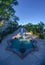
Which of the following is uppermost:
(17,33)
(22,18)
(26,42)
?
(22,18)

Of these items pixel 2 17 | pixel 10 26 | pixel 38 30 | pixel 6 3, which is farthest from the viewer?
pixel 38 30

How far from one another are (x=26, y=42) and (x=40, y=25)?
9553 millimetres

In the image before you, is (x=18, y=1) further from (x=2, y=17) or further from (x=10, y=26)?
(x=10, y=26)

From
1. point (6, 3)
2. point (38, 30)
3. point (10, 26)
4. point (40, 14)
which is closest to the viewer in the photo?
point (6, 3)

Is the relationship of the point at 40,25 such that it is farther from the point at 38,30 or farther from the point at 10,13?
the point at 10,13

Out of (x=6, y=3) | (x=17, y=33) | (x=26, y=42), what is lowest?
(x=26, y=42)

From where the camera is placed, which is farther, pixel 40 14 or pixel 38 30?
pixel 38 30

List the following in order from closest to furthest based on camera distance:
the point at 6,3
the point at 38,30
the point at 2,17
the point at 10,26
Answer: the point at 6,3
the point at 2,17
the point at 10,26
the point at 38,30

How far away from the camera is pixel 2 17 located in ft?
75.3

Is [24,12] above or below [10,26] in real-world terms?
above

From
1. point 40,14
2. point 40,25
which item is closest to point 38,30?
point 40,25

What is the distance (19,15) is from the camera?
976 inches

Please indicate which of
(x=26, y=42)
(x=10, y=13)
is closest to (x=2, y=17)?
(x=10, y=13)

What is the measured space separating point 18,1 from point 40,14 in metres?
4.75
